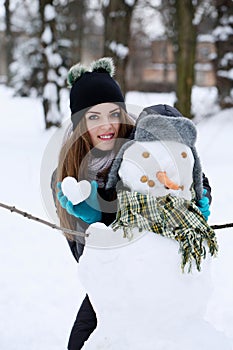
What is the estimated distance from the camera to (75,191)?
196 centimetres

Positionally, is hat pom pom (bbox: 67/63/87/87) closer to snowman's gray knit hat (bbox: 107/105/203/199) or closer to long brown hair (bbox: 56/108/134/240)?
long brown hair (bbox: 56/108/134/240)

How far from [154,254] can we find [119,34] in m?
7.95

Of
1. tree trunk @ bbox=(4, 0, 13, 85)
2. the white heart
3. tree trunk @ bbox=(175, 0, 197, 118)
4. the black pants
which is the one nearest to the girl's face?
the white heart

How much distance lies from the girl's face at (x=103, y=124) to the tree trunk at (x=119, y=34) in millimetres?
6967

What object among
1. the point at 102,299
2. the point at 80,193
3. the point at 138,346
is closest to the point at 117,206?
the point at 80,193

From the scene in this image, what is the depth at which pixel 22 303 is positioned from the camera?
3.78 m

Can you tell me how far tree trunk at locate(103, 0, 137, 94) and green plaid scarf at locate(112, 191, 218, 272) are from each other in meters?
7.40

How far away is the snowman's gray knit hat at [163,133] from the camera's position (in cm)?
195

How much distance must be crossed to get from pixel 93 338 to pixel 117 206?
0.62 metres

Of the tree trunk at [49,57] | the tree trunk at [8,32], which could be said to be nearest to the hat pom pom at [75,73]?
the tree trunk at [49,57]

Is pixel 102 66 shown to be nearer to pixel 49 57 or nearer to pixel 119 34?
pixel 119 34

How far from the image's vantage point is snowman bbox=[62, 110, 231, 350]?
1.87 m

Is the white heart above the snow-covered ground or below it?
above

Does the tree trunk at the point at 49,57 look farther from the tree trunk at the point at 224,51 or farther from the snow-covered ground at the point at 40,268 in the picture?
the tree trunk at the point at 224,51
